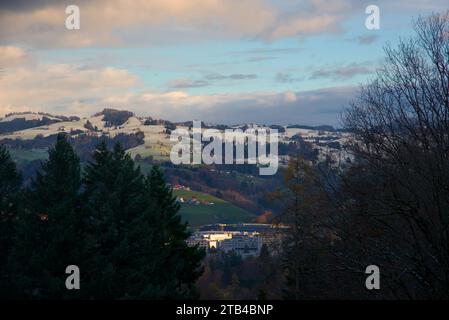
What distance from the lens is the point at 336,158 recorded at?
27.6m

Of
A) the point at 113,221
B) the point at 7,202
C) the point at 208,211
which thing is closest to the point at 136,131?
the point at 208,211

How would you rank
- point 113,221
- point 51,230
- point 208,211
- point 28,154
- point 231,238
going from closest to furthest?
point 113,221 → point 51,230 → point 231,238 → point 208,211 → point 28,154

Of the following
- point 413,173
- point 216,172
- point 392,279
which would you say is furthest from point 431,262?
point 216,172

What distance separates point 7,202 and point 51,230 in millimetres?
5139

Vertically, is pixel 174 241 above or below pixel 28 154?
below

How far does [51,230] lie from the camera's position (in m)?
27.4

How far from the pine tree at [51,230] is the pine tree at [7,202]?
7.27ft

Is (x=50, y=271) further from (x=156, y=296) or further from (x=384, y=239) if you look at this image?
(x=384, y=239)

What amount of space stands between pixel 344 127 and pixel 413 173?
4.85 metres

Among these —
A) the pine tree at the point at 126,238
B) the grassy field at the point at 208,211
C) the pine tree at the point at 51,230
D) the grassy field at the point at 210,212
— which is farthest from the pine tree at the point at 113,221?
the grassy field at the point at 210,212

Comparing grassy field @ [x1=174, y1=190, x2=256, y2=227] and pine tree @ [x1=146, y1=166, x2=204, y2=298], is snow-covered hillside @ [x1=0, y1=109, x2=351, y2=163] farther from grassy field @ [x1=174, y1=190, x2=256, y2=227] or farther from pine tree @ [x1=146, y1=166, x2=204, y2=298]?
pine tree @ [x1=146, y1=166, x2=204, y2=298]

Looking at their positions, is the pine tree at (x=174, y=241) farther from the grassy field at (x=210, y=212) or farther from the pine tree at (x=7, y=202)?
the grassy field at (x=210, y=212)

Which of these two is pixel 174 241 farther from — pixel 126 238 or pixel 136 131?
pixel 136 131

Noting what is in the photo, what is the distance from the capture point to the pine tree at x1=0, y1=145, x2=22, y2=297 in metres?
30.8
